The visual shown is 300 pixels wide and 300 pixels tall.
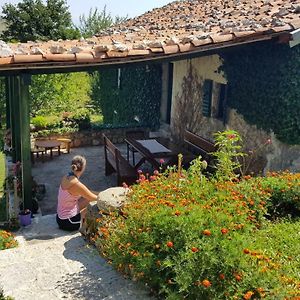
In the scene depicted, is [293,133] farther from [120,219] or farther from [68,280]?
[68,280]

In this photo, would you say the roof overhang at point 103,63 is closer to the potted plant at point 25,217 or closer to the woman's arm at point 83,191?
the woman's arm at point 83,191

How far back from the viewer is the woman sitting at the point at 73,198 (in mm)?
6277

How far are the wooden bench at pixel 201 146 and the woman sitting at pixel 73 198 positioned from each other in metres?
3.20

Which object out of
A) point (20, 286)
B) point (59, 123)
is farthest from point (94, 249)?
point (59, 123)

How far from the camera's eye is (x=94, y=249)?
5629mm

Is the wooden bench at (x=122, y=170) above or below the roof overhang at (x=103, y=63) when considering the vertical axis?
below

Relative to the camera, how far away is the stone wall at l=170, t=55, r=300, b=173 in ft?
28.3

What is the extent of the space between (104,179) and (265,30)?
516 centimetres

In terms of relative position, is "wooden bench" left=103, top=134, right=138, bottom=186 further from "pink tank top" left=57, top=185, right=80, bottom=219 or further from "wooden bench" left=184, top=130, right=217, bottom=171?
"pink tank top" left=57, top=185, right=80, bottom=219

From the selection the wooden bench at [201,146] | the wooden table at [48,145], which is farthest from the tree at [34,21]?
the wooden bench at [201,146]

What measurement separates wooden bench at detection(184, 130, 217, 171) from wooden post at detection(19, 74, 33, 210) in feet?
12.0

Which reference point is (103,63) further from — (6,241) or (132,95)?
(132,95)

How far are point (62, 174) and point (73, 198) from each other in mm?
4381

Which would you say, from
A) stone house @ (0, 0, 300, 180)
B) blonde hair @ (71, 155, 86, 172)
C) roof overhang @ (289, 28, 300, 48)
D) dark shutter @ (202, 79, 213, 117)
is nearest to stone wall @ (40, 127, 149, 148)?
stone house @ (0, 0, 300, 180)
